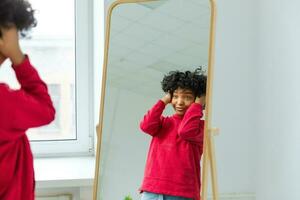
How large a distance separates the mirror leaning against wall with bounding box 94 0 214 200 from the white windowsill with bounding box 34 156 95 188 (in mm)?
147

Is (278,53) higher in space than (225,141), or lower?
higher

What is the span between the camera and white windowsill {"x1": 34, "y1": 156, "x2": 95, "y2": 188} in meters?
1.73

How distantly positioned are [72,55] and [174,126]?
0.72 meters

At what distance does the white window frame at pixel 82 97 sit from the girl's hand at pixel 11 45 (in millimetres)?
1032

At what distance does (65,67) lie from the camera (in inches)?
80.8

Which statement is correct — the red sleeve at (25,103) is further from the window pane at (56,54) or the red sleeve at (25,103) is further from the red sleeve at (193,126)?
the window pane at (56,54)

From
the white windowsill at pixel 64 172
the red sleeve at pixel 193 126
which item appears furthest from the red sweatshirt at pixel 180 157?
the white windowsill at pixel 64 172

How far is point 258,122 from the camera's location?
1879 millimetres

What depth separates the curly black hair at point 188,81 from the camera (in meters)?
1.48

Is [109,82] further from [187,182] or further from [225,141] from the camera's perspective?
[225,141]

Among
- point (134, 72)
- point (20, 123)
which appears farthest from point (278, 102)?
point (20, 123)

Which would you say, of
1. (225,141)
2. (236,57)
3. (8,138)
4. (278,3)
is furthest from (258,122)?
(8,138)

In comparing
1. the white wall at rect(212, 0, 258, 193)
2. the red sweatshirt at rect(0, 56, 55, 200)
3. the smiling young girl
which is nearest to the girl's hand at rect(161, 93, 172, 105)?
the smiling young girl

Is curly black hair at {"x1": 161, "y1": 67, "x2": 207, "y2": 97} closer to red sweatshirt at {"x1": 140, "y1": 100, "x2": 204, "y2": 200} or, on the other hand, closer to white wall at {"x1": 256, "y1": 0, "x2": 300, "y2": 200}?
red sweatshirt at {"x1": 140, "y1": 100, "x2": 204, "y2": 200}
